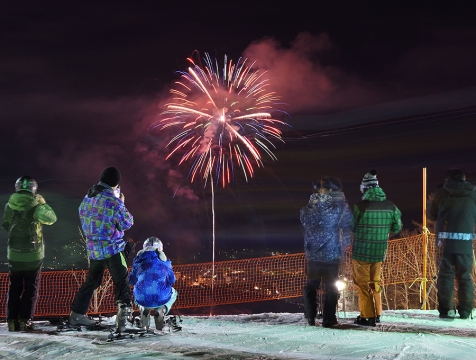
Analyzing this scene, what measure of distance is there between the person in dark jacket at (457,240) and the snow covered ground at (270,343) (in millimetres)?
318

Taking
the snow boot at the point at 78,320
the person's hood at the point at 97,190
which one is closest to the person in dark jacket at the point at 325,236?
the person's hood at the point at 97,190

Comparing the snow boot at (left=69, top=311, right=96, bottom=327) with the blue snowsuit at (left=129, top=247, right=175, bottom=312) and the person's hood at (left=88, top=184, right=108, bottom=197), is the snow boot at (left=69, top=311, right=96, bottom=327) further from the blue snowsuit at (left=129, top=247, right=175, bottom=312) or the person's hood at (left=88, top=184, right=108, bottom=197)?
the person's hood at (left=88, top=184, right=108, bottom=197)

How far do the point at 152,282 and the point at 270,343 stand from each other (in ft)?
5.29

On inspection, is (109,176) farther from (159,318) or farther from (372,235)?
(372,235)

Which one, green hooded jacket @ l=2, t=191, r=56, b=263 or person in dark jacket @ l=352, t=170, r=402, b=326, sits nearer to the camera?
green hooded jacket @ l=2, t=191, r=56, b=263

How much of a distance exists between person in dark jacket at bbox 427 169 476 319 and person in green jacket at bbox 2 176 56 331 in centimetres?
510

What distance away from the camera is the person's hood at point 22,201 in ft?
23.3

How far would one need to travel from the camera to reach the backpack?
7.14 m

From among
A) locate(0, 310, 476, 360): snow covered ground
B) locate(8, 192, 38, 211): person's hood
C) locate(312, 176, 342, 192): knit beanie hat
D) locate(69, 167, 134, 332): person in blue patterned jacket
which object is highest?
locate(312, 176, 342, 192): knit beanie hat

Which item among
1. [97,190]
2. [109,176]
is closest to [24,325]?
[97,190]

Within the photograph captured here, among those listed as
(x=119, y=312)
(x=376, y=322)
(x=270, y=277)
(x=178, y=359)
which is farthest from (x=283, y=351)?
Result: (x=270, y=277)

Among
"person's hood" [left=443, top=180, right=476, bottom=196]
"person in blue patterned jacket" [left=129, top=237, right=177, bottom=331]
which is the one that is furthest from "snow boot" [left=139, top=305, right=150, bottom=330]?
"person's hood" [left=443, top=180, right=476, bottom=196]

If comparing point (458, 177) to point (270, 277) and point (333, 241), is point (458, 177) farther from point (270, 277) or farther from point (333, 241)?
point (270, 277)

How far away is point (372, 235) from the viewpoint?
285 inches
